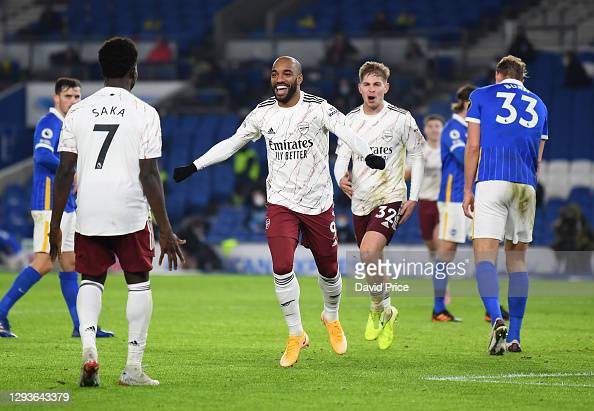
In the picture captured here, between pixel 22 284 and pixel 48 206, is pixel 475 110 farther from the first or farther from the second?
pixel 22 284

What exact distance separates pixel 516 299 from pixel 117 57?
4.26 m

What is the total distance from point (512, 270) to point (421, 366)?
1651 millimetres

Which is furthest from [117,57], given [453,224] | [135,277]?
[453,224]

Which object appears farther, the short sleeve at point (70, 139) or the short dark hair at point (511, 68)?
the short dark hair at point (511, 68)

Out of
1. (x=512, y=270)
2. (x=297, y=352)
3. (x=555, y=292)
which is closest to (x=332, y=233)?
(x=297, y=352)

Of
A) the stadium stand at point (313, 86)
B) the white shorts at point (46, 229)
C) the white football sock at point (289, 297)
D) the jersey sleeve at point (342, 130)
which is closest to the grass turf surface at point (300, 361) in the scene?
the white football sock at point (289, 297)

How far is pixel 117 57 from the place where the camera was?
8031mm

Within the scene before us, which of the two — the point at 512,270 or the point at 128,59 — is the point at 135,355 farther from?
the point at 512,270

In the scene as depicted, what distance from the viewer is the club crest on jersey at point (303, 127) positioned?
946 centimetres

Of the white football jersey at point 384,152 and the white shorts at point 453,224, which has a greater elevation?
the white football jersey at point 384,152

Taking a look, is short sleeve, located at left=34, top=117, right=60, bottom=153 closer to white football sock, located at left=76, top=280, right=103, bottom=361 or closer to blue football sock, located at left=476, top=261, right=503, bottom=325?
white football sock, located at left=76, top=280, right=103, bottom=361

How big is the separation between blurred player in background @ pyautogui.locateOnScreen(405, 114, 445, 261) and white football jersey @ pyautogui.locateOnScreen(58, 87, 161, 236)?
821 centimetres

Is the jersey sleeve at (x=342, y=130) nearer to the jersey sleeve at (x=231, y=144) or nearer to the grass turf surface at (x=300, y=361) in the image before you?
the jersey sleeve at (x=231, y=144)

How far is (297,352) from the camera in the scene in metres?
9.31
